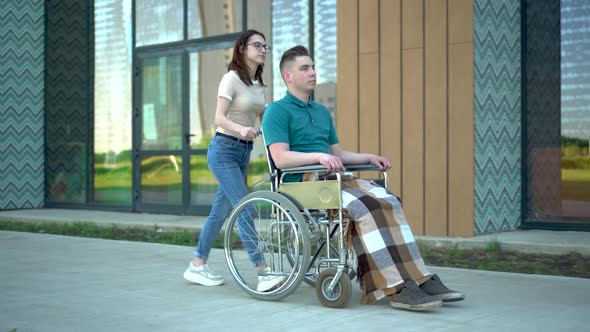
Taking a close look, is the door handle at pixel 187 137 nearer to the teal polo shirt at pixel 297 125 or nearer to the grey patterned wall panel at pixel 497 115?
the grey patterned wall panel at pixel 497 115

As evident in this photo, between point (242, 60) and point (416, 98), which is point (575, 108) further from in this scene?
point (242, 60)

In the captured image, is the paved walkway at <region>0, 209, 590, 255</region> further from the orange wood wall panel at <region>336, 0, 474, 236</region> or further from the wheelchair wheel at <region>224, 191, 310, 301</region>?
the wheelchair wheel at <region>224, 191, 310, 301</region>

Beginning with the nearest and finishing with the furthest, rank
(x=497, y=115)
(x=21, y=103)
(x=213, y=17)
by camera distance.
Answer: (x=497, y=115)
(x=213, y=17)
(x=21, y=103)

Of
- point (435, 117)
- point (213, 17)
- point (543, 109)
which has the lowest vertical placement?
point (435, 117)

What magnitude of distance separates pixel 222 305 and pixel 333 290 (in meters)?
0.64

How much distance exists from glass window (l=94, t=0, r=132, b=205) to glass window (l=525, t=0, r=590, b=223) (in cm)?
569

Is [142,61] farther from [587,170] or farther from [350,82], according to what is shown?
[587,170]

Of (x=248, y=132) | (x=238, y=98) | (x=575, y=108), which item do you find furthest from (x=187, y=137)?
(x=248, y=132)

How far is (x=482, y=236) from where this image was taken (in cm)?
711

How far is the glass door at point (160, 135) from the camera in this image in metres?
10.2

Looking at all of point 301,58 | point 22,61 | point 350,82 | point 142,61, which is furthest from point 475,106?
point 22,61

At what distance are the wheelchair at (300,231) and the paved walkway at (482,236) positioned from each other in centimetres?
255

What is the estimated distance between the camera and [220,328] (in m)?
3.64

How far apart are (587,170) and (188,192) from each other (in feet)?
16.5
